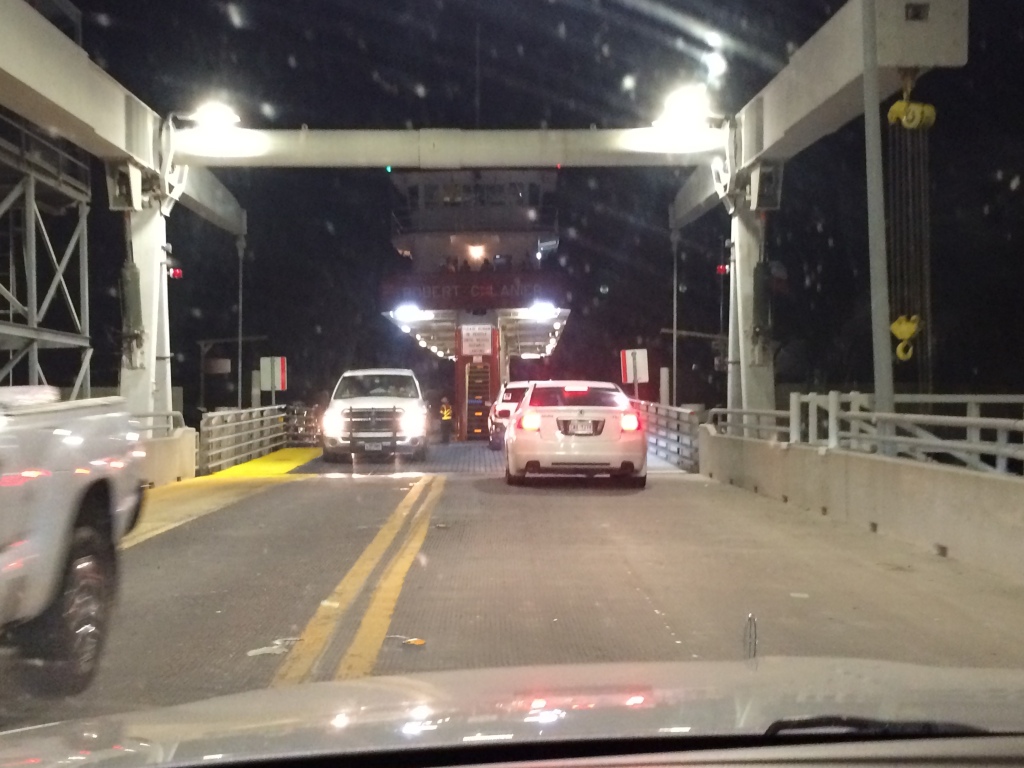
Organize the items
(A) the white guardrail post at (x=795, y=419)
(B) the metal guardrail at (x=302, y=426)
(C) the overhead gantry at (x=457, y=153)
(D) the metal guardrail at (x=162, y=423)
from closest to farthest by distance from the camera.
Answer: (A) the white guardrail post at (x=795, y=419) → (C) the overhead gantry at (x=457, y=153) → (D) the metal guardrail at (x=162, y=423) → (B) the metal guardrail at (x=302, y=426)

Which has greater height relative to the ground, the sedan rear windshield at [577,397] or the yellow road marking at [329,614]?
the sedan rear windshield at [577,397]

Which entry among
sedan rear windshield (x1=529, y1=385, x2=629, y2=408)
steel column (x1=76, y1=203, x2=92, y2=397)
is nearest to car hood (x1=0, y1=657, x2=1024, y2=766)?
sedan rear windshield (x1=529, y1=385, x2=629, y2=408)

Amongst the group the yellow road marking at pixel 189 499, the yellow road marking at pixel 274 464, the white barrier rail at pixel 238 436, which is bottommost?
the yellow road marking at pixel 189 499

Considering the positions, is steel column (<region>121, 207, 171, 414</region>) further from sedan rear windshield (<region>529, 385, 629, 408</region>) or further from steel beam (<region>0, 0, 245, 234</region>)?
sedan rear windshield (<region>529, 385, 629, 408</region>)

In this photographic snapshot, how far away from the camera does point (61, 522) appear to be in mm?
5891

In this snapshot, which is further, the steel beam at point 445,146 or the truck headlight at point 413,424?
the truck headlight at point 413,424

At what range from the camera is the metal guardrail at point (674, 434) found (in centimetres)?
2161

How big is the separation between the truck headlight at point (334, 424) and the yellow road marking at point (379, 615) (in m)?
10.4

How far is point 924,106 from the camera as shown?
1480 cm

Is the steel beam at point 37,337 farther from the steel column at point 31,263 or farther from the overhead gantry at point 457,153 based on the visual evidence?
the overhead gantry at point 457,153

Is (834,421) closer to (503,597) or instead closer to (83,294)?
(503,597)

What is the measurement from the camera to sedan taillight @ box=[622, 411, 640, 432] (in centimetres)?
1595

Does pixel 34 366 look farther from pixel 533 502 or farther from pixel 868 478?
pixel 868 478

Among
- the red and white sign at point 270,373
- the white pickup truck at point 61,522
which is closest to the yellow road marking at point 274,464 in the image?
the red and white sign at point 270,373
